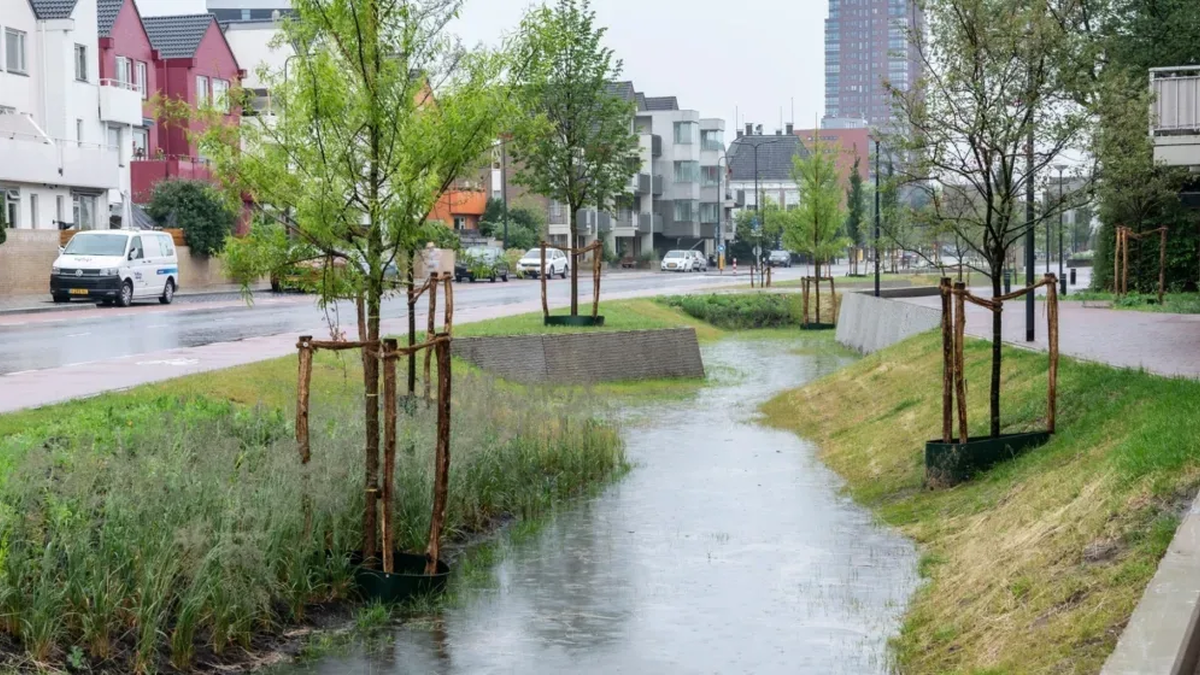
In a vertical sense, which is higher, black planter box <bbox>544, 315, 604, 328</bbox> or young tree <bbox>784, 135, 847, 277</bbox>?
young tree <bbox>784, 135, 847, 277</bbox>

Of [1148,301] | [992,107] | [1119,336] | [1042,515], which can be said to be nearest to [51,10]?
[1148,301]

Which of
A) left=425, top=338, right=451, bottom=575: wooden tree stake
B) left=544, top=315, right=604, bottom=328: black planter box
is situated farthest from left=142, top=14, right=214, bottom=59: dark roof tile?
left=425, top=338, right=451, bottom=575: wooden tree stake

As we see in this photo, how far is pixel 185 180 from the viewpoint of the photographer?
5803 centimetres

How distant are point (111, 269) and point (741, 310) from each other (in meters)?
17.0

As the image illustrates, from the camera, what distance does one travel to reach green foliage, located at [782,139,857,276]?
48.0 m

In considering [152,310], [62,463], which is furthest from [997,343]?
[152,310]

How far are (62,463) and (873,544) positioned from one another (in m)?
6.24

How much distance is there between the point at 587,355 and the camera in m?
26.7

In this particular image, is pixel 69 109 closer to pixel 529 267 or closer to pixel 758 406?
pixel 529 267

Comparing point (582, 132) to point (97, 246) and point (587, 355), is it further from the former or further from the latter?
point (97, 246)

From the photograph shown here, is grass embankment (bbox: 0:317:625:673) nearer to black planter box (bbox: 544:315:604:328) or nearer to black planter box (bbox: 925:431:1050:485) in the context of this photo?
black planter box (bbox: 925:431:1050:485)

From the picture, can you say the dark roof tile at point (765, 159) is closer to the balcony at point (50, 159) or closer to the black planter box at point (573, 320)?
the balcony at point (50, 159)

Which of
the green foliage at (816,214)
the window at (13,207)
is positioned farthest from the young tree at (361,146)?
the window at (13,207)

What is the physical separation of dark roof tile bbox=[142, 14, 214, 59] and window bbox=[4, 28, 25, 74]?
15825mm
